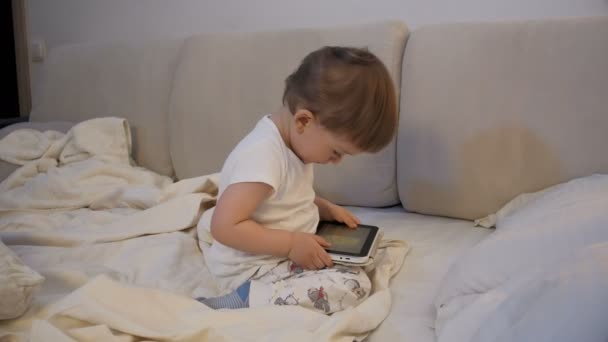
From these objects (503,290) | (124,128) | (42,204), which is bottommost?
(42,204)

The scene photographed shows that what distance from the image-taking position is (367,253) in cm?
89

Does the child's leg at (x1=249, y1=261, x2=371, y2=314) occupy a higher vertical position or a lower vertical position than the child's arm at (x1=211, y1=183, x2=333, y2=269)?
lower

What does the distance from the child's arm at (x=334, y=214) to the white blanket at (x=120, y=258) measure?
0.09 m

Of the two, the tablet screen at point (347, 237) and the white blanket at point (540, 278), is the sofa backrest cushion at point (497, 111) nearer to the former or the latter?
the white blanket at point (540, 278)

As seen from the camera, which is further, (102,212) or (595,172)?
(102,212)

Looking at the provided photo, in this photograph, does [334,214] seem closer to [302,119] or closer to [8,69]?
[302,119]

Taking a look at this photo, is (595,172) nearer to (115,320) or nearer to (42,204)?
(115,320)

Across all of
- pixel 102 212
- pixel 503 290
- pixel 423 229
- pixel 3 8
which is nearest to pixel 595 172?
pixel 423 229

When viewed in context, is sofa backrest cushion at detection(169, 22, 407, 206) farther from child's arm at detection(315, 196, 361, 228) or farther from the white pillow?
the white pillow

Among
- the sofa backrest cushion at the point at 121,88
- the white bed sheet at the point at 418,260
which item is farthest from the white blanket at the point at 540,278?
the sofa backrest cushion at the point at 121,88

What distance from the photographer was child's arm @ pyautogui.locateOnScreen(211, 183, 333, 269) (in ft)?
2.80

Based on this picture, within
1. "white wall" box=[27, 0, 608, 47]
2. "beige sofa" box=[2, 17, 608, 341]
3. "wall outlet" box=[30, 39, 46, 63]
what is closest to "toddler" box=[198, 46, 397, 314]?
"beige sofa" box=[2, 17, 608, 341]

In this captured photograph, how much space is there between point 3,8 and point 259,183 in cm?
209

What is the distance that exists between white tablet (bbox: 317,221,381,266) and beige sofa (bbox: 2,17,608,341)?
0.09 metres
